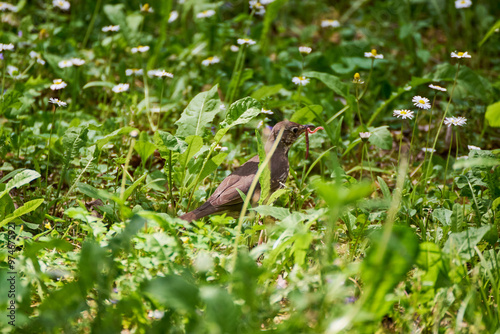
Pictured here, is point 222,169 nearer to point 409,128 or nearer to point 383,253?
point 409,128

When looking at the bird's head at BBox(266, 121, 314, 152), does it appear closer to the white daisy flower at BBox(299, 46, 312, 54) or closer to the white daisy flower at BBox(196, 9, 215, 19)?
the white daisy flower at BBox(299, 46, 312, 54)

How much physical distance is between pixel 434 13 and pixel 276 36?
6.99ft

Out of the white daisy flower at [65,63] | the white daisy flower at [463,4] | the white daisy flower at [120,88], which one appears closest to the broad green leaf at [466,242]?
the white daisy flower at [120,88]

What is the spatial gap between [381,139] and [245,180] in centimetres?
123

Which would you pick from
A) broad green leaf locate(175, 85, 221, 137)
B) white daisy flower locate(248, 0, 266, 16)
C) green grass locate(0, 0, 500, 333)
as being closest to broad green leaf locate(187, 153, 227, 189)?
green grass locate(0, 0, 500, 333)

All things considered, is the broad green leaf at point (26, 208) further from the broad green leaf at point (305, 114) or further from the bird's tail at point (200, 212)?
the broad green leaf at point (305, 114)

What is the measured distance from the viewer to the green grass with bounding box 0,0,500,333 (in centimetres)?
220

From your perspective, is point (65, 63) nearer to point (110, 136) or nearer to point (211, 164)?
point (110, 136)

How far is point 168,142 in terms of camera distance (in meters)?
3.36

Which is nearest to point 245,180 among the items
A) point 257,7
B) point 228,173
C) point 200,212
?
point 200,212

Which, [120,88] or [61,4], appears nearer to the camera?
[120,88]

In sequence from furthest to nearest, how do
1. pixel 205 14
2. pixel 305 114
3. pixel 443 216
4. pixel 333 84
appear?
pixel 205 14, pixel 333 84, pixel 305 114, pixel 443 216

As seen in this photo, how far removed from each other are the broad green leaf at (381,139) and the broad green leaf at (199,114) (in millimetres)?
1300

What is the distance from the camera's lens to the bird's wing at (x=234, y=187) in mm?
3555
